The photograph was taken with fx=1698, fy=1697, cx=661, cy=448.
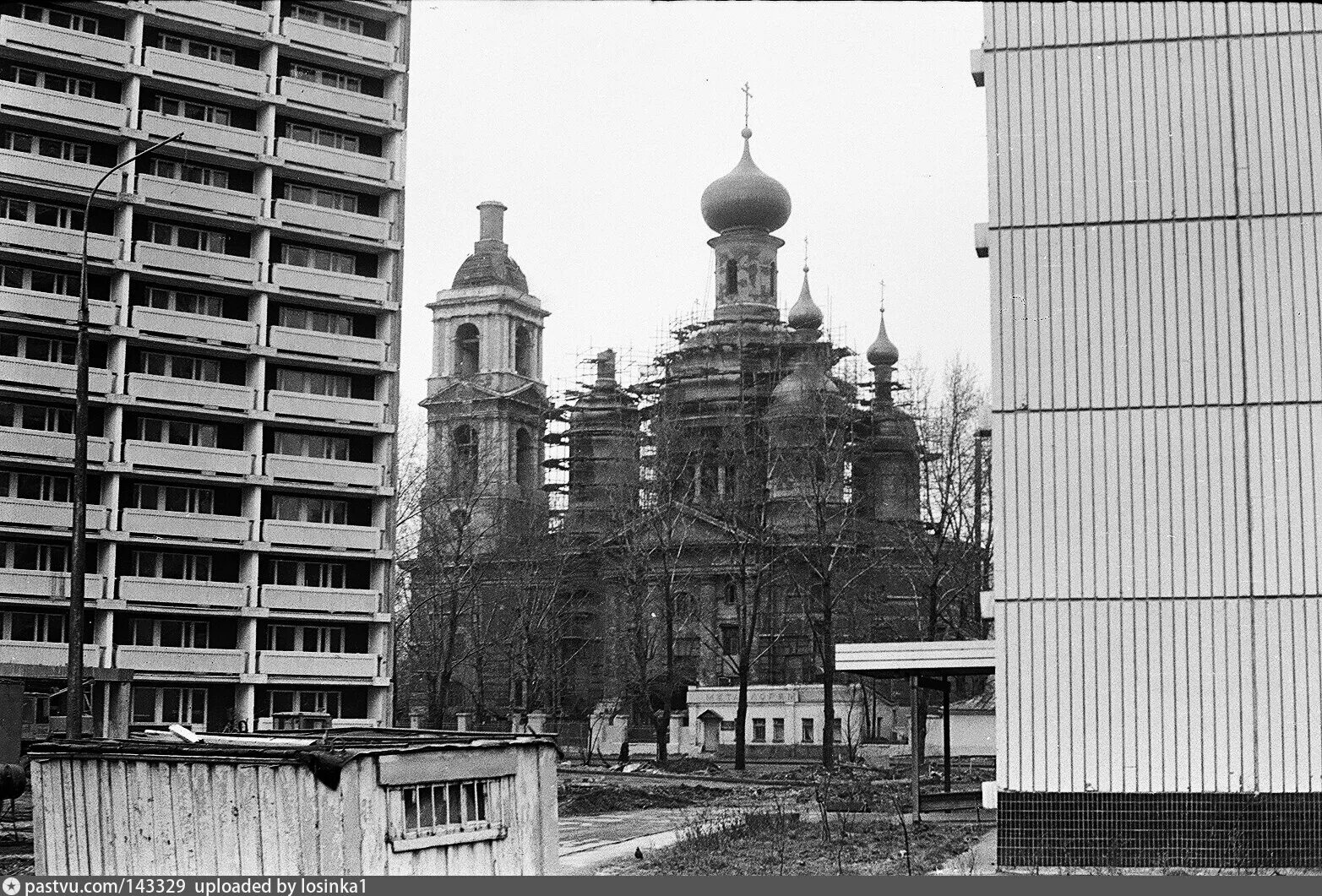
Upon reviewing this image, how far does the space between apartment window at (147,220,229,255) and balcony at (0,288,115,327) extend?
3517mm

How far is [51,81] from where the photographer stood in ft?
165

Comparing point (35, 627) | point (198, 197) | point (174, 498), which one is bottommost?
point (35, 627)

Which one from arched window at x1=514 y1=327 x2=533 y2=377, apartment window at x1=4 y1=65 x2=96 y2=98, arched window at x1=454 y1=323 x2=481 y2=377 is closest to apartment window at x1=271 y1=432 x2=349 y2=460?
apartment window at x1=4 y1=65 x2=96 y2=98

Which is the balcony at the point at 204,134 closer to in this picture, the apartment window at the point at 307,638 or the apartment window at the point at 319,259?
the apartment window at the point at 319,259

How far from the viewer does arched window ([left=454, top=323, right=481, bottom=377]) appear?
93375mm

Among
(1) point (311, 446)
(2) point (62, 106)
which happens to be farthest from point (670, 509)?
(2) point (62, 106)

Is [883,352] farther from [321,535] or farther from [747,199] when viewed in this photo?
[321,535]

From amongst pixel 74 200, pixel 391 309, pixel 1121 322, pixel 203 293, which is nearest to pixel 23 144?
pixel 74 200

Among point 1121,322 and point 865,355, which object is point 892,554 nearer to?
point 865,355

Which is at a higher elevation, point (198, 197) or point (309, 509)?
point (198, 197)

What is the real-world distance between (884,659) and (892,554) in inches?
1519

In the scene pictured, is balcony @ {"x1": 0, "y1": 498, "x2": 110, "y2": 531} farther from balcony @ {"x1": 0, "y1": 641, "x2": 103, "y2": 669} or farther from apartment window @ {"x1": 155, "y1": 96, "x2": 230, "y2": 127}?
apartment window @ {"x1": 155, "y1": 96, "x2": 230, "y2": 127}

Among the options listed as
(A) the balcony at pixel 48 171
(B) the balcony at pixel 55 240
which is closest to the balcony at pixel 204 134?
(A) the balcony at pixel 48 171

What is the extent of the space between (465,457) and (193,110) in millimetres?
35595
